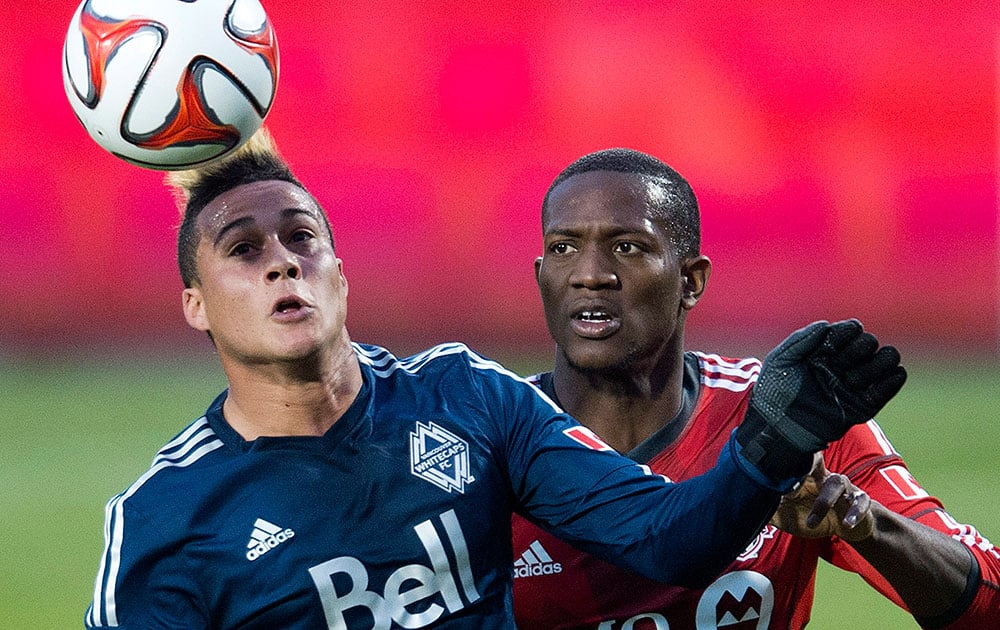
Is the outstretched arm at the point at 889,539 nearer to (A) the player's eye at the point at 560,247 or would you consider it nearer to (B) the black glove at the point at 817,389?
(B) the black glove at the point at 817,389

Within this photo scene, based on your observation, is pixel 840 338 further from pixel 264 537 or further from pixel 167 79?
pixel 167 79

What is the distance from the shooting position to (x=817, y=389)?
3.10m

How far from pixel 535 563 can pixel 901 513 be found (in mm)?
1002

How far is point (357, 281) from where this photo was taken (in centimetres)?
1273

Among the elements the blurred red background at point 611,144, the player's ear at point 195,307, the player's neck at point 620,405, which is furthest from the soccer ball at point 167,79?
the blurred red background at point 611,144

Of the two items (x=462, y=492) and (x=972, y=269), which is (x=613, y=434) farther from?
(x=972, y=269)

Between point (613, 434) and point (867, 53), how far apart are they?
9000 millimetres

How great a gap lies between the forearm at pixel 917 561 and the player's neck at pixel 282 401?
53.1 inches

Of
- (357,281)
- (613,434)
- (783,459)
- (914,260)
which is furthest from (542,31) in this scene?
(783,459)

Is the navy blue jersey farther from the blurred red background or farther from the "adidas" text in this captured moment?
the blurred red background

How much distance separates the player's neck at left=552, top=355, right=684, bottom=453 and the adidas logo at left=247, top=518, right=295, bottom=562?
114 cm

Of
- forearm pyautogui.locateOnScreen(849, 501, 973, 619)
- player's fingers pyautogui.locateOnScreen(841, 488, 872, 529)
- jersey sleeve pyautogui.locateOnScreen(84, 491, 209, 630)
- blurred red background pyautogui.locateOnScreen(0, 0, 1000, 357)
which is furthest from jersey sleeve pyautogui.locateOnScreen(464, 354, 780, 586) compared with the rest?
blurred red background pyautogui.locateOnScreen(0, 0, 1000, 357)

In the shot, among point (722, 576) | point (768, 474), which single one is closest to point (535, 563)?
point (722, 576)

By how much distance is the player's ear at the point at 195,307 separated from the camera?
148 inches
